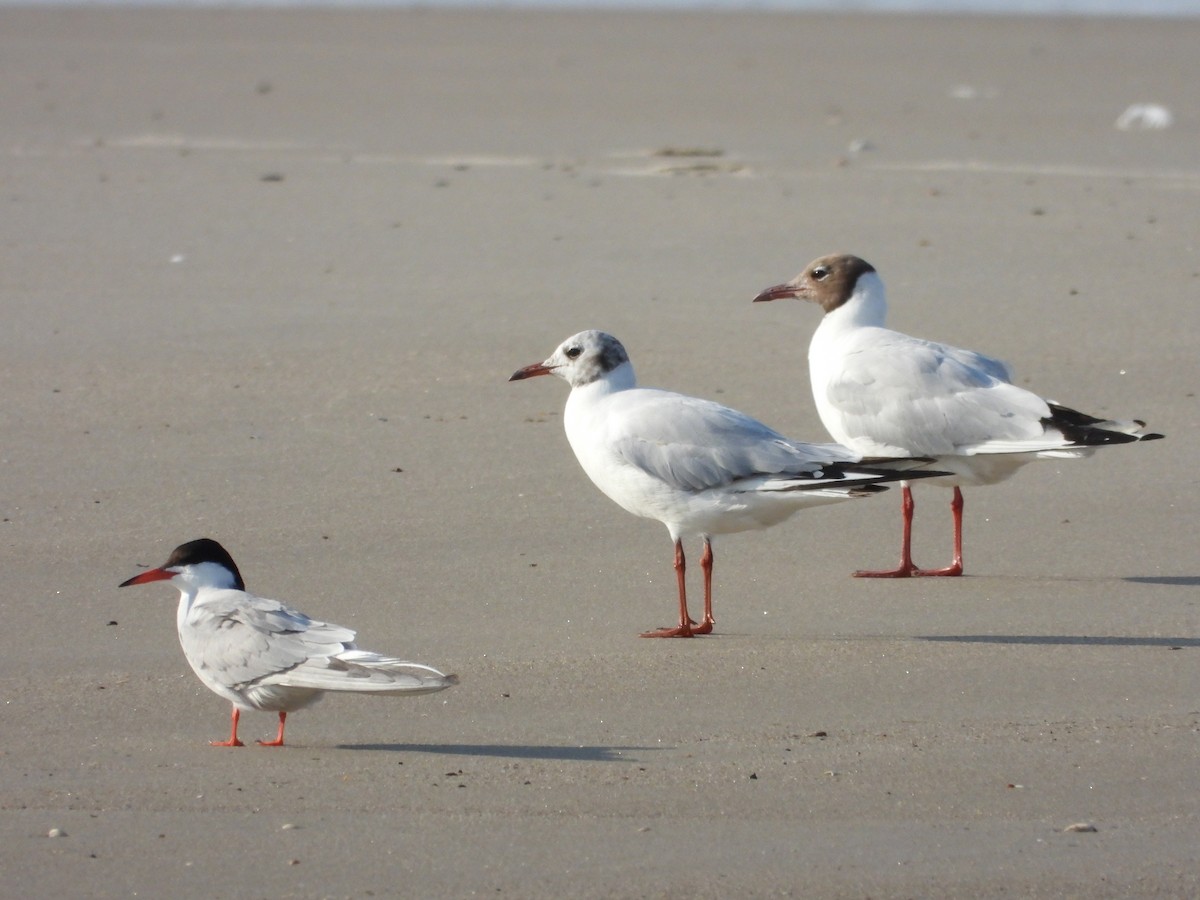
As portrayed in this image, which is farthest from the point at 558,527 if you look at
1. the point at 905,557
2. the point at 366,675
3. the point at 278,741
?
the point at 366,675

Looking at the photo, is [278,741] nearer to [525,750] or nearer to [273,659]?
[273,659]

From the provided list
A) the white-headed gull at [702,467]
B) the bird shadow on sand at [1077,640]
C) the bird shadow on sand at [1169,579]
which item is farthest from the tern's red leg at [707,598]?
the bird shadow on sand at [1169,579]

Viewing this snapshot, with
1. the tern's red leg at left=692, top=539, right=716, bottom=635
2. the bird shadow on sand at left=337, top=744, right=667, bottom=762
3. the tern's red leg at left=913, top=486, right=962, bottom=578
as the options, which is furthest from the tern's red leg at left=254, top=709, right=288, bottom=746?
the tern's red leg at left=913, top=486, right=962, bottom=578

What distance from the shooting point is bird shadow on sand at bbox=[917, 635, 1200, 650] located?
5.39m

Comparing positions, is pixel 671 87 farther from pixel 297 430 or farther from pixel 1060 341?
pixel 297 430

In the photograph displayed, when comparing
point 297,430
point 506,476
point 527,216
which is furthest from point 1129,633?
point 527,216

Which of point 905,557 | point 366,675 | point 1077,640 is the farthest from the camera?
point 905,557

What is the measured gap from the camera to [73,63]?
18.1 metres

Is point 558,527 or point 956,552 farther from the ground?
point 558,527

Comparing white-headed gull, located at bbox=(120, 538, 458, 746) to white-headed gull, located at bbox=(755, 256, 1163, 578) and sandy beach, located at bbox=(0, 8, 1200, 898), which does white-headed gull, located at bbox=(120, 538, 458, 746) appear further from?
white-headed gull, located at bbox=(755, 256, 1163, 578)

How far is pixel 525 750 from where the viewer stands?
457 cm

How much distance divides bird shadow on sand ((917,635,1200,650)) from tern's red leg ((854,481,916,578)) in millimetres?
642

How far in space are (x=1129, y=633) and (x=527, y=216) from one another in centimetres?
643

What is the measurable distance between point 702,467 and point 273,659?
5.29 feet
